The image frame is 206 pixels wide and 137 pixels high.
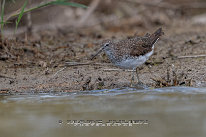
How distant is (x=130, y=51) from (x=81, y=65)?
49.7 inches

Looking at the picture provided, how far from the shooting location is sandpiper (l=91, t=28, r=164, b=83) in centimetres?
742

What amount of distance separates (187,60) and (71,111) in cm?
371

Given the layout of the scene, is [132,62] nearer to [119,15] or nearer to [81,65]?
[81,65]

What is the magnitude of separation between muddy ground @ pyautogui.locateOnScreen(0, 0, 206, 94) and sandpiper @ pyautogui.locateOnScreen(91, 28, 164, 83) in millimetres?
341

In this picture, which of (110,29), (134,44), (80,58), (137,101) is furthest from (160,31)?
(110,29)

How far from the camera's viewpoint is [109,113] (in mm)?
5348

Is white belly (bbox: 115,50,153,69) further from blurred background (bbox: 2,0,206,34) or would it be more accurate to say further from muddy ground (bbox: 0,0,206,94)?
blurred background (bbox: 2,0,206,34)

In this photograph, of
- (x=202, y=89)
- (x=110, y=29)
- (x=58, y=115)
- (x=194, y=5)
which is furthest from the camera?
(x=194, y=5)

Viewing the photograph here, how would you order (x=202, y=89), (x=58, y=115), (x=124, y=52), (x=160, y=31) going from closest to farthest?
(x=58, y=115), (x=202, y=89), (x=124, y=52), (x=160, y=31)

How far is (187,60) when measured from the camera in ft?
27.6

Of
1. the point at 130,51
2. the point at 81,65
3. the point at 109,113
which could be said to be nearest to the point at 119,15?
the point at 81,65

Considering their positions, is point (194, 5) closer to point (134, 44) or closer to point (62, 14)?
point (62, 14)

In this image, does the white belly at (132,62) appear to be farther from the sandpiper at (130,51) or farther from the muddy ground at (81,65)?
the muddy ground at (81,65)

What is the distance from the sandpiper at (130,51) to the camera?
24.3ft
